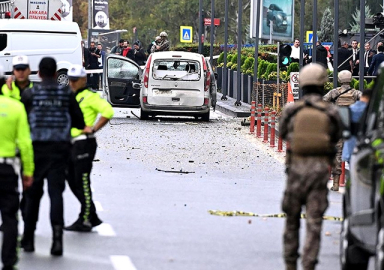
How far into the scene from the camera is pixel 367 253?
9.27m

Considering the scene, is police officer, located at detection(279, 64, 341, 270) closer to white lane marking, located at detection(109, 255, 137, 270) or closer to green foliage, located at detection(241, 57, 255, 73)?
white lane marking, located at detection(109, 255, 137, 270)

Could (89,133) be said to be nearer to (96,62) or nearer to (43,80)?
(43,80)

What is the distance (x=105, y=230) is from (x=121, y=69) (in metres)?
21.1

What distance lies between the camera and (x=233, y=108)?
3838cm

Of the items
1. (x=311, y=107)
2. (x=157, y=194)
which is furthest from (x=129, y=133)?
(x=311, y=107)

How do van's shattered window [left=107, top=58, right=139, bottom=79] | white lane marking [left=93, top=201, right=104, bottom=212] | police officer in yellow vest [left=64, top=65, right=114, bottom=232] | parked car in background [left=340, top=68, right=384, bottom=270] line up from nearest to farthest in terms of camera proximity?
parked car in background [left=340, top=68, right=384, bottom=270] < police officer in yellow vest [left=64, top=65, right=114, bottom=232] < white lane marking [left=93, top=201, right=104, bottom=212] < van's shattered window [left=107, top=58, right=139, bottom=79]

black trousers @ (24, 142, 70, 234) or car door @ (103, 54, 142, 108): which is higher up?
black trousers @ (24, 142, 70, 234)

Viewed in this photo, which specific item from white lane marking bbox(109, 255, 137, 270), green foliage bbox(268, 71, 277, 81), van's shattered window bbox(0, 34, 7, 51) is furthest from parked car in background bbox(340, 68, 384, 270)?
van's shattered window bbox(0, 34, 7, 51)

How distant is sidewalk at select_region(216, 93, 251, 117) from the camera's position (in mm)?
36312

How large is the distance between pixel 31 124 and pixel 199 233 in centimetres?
243

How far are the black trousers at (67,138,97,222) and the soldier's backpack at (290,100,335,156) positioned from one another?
11.4ft

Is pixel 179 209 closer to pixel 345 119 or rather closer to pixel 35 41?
pixel 345 119

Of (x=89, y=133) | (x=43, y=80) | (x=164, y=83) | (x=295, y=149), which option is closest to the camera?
(x=295, y=149)

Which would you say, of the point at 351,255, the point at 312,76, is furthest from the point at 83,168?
the point at 351,255
